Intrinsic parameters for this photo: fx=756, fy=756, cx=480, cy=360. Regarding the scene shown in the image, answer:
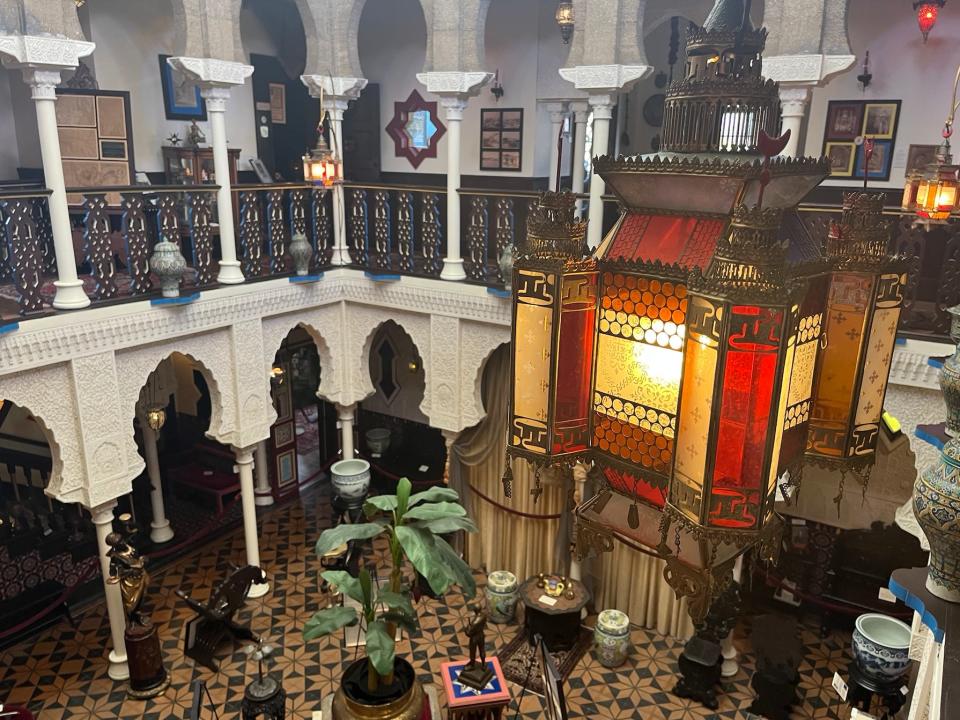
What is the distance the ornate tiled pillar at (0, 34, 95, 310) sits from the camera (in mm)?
4438

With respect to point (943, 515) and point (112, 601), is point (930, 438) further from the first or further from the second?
point (112, 601)

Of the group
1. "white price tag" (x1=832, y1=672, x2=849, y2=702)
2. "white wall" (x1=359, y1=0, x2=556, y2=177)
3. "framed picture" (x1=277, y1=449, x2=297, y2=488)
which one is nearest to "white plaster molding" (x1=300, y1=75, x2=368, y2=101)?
"white wall" (x1=359, y1=0, x2=556, y2=177)

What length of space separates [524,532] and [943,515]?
5636mm

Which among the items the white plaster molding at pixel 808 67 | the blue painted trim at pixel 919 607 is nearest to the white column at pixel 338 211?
the white plaster molding at pixel 808 67

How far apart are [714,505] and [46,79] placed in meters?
4.86

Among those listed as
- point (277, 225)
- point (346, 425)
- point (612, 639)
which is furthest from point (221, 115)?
point (612, 639)

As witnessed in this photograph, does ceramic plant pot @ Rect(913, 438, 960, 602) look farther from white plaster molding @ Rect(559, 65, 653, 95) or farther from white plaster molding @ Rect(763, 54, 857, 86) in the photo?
white plaster molding @ Rect(559, 65, 653, 95)

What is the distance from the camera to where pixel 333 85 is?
6.35m

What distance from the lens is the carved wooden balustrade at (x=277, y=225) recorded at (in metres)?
6.03

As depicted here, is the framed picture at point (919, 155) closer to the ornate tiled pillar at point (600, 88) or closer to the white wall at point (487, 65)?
the ornate tiled pillar at point (600, 88)

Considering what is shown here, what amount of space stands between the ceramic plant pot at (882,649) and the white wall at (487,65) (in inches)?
203

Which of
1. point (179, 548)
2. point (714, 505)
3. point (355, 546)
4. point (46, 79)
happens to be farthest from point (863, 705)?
point (46, 79)

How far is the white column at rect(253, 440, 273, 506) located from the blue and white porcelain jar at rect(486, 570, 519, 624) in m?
3.13

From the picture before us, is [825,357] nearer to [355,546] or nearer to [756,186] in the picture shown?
[756,186]
